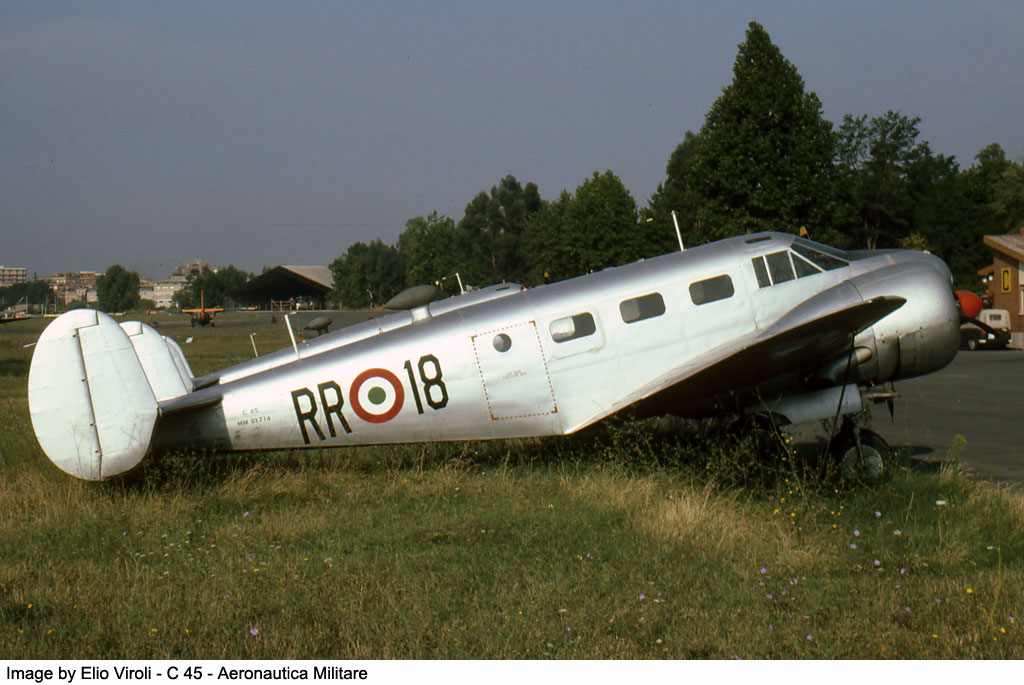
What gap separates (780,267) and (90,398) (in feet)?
22.9

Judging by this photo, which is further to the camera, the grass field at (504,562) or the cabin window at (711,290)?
the cabin window at (711,290)

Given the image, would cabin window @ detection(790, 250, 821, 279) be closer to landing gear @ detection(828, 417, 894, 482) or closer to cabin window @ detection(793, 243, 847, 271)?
cabin window @ detection(793, 243, 847, 271)

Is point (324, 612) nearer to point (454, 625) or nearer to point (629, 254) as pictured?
point (454, 625)

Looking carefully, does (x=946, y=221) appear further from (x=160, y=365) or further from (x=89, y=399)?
(x=89, y=399)

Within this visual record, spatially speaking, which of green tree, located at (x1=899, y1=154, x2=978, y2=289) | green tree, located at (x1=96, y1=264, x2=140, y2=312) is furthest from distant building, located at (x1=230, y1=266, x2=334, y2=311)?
green tree, located at (x1=899, y1=154, x2=978, y2=289)

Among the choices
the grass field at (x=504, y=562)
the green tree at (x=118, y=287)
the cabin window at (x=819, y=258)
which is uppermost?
the green tree at (x=118, y=287)

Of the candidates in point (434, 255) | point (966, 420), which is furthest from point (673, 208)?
point (966, 420)

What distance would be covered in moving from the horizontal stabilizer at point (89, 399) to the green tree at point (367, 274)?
7139 centimetres

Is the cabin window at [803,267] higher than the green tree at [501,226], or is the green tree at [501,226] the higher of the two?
the green tree at [501,226]

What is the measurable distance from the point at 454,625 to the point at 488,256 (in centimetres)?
9698

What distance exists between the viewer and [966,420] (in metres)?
13.7

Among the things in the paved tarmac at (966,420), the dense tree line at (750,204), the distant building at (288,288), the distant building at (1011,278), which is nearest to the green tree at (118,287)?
the distant building at (288,288)

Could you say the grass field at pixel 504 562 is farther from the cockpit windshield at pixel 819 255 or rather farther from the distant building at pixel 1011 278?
the distant building at pixel 1011 278

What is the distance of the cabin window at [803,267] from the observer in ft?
29.2
